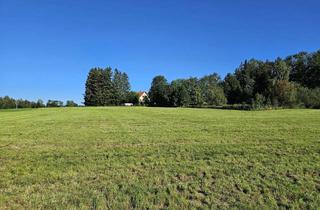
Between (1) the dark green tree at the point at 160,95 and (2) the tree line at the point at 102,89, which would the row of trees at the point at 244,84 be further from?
(2) the tree line at the point at 102,89

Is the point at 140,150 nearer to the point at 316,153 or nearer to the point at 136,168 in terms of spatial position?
the point at 136,168

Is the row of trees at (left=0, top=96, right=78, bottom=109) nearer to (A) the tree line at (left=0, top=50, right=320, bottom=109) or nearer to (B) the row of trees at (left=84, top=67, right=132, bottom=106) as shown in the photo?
(A) the tree line at (left=0, top=50, right=320, bottom=109)

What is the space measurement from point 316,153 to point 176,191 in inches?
190

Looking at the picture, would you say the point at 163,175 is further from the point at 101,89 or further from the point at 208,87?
the point at 101,89

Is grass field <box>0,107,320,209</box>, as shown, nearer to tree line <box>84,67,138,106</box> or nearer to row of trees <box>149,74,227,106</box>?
row of trees <box>149,74,227,106</box>

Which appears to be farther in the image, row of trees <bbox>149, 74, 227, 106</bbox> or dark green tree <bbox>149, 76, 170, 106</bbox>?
dark green tree <bbox>149, 76, 170, 106</bbox>

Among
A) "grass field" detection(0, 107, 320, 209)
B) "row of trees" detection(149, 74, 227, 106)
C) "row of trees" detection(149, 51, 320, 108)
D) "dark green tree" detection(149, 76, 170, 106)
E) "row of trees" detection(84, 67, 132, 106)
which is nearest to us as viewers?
"grass field" detection(0, 107, 320, 209)

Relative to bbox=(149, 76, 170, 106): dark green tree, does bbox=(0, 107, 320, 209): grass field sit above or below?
below

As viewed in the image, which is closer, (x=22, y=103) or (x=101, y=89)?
(x=22, y=103)

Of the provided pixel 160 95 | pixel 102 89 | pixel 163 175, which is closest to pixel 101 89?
pixel 102 89

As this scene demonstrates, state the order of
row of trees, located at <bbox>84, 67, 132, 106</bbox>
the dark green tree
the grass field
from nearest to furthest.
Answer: the grass field
the dark green tree
row of trees, located at <bbox>84, 67, 132, 106</bbox>

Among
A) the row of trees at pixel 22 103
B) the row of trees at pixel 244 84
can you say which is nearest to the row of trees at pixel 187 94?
the row of trees at pixel 244 84

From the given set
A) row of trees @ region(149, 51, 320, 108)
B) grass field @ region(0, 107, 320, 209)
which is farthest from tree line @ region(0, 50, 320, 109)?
grass field @ region(0, 107, 320, 209)

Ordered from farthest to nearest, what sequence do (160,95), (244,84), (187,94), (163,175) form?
(160,95), (244,84), (187,94), (163,175)
